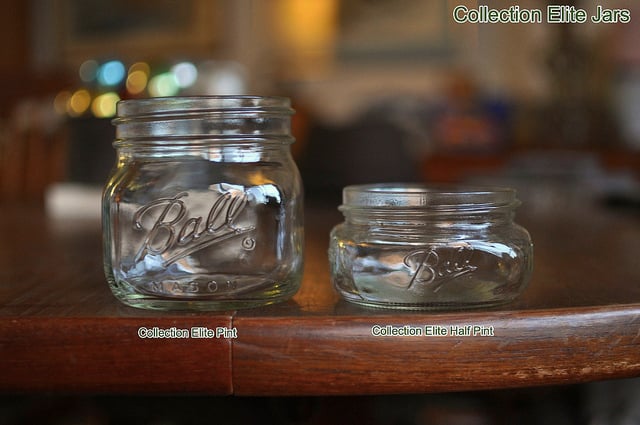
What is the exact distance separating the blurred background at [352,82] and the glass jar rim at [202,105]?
118 cm

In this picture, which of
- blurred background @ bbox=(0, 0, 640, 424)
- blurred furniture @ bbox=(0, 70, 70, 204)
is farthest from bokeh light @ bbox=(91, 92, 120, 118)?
blurred furniture @ bbox=(0, 70, 70, 204)

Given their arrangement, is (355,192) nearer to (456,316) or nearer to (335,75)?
(456,316)

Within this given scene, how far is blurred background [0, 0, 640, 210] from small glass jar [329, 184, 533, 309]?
1.19 meters

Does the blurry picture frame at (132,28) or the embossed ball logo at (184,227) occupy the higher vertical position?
the blurry picture frame at (132,28)

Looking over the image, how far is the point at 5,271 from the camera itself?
0.58 m

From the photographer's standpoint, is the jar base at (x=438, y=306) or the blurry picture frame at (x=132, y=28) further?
the blurry picture frame at (x=132, y=28)

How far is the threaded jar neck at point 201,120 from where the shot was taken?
0.43m

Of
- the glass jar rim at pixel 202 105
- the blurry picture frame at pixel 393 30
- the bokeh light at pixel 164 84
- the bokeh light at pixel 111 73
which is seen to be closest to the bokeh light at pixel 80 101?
the bokeh light at pixel 164 84

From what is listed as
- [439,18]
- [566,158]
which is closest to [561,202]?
[566,158]

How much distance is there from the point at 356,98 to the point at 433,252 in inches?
121

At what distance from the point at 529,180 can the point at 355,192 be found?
5.06 feet

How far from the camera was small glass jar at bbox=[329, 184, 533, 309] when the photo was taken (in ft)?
1.35

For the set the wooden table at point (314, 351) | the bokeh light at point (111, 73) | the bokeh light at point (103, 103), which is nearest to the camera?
the wooden table at point (314, 351)

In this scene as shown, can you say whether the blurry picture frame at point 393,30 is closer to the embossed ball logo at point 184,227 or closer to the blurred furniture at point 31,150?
the blurred furniture at point 31,150
